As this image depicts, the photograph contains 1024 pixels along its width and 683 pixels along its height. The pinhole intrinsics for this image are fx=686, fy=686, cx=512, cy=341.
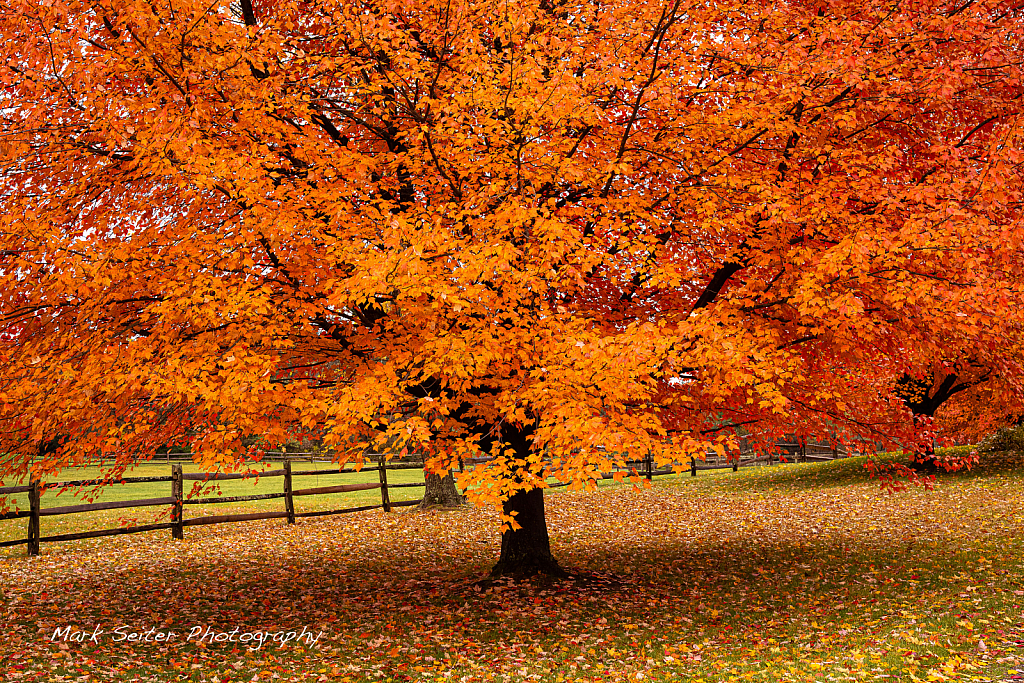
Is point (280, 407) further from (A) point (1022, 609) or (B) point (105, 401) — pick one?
(A) point (1022, 609)

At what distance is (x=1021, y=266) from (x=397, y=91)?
27.1ft

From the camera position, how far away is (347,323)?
31.9ft

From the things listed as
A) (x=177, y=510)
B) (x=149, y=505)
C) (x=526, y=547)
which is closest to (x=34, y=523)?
(x=177, y=510)

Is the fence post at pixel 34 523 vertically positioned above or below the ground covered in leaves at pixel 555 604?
above

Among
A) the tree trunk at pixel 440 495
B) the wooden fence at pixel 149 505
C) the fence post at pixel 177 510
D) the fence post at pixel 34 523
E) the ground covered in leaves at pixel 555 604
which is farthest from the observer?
the tree trunk at pixel 440 495

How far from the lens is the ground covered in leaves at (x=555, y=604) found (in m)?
7.27

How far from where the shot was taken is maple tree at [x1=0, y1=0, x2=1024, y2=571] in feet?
23.5

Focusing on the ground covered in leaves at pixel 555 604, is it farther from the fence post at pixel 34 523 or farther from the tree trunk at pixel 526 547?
the tree trunk at pixel 526 547

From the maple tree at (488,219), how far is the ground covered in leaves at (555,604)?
6.82 ft

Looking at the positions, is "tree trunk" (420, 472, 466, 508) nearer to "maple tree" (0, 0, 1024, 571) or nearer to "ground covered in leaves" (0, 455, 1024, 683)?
"ground covered in leaves" (0, 455, 1024, 683)

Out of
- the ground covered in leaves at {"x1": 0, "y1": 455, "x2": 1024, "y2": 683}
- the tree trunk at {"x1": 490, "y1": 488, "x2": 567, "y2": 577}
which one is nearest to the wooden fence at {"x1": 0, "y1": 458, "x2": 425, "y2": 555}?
the ground covered in leaves at {"x1": 0, "y1": 455, "x2": 1024, "y2": 683}

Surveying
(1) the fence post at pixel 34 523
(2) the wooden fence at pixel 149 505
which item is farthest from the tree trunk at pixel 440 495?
(1) the fence post at pixel 34 523

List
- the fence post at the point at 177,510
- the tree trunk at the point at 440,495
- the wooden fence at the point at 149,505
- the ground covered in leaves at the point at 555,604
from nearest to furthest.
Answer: the ground covered in leaves at the point at 555,604 → the wooden fence at the point at 149,505 → the fence post at the point at 177,510 → the tree trunk at the point at 440,495

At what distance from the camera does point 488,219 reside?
7.80 metres
